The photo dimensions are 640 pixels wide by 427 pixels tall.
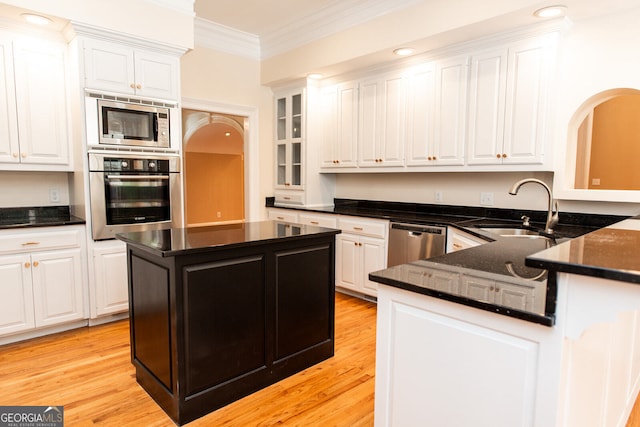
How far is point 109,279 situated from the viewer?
323cm

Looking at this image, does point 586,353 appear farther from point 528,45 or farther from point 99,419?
point 528,45

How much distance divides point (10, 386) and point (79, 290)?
0.95m

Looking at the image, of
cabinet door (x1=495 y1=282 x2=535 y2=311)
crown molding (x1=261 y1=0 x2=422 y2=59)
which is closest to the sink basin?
cabinet door (x1=495 y1=282 x2=535 y2=311)

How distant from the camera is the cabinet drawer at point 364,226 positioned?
142 inches

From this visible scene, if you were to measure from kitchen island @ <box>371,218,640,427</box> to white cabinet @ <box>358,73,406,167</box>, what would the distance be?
247 centimetres

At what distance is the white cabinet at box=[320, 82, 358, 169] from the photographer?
418cm

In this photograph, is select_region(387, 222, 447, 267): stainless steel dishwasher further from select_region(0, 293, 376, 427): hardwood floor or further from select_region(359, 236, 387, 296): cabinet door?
select_region(0, 293, 376, 427): hardwood floor

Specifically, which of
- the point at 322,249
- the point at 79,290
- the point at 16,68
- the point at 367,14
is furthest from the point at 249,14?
the point at 79,290

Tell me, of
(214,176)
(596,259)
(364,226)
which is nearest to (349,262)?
(364,226)

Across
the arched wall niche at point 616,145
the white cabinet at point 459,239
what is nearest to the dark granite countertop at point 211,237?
the white cabinet at point 459,239

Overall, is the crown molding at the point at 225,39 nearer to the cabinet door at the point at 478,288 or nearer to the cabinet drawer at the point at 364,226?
the cabinet drawer at the point at 364,226

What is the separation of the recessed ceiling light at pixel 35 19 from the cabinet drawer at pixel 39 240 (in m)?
1.61

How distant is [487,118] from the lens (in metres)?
3.10

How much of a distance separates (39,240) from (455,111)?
3593 mm
